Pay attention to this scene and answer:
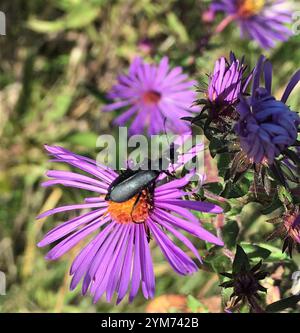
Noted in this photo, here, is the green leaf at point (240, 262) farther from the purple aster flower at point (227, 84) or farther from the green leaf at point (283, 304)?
the purple aster flower at point (227, 84)

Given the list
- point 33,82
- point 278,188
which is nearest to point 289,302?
point 278,188

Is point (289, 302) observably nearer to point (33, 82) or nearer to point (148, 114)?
point (148, 114)

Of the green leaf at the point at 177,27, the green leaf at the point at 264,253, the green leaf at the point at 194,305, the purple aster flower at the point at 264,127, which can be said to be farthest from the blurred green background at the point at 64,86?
the purple aster flower at the point at 264,127

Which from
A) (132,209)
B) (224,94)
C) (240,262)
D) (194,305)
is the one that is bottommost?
(194,305)

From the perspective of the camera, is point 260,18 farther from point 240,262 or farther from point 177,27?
point 240,262

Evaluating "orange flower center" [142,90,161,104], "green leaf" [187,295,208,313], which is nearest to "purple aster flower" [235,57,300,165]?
"green leaf" [187,295,208,313]

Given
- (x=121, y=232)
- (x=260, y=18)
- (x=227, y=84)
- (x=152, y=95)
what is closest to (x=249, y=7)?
(x=260, y=18)
